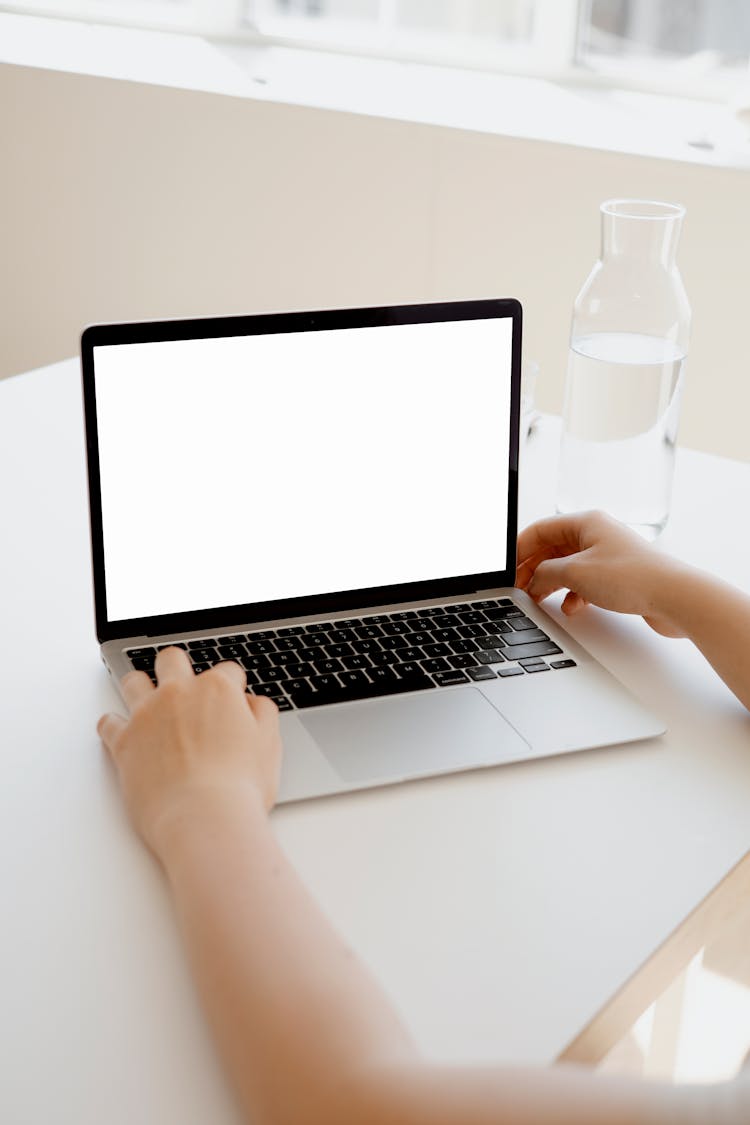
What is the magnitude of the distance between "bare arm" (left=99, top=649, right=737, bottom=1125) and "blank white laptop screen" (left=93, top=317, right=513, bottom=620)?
0.41 feet

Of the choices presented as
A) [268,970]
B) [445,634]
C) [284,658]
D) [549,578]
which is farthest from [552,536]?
[268,970]

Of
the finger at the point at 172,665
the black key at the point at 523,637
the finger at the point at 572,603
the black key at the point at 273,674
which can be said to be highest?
the finger at the point at 172,665

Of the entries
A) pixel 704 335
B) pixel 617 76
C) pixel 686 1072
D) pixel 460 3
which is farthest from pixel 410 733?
pixel 460 3

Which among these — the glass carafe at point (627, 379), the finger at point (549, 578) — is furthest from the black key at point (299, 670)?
the glass carafe at point (627, 379)

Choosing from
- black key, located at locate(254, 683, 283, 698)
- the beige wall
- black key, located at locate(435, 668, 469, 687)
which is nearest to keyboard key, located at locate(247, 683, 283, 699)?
black key, located at locate(254, 683, 283, 698)

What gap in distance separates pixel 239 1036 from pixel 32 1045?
10cm

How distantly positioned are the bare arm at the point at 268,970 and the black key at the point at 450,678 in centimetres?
14

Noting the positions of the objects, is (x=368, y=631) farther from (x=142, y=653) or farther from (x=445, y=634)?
(x=142, y=653)

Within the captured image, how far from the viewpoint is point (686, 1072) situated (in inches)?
52.2

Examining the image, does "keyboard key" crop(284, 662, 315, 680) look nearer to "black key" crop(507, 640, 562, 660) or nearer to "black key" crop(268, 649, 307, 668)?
"black key" crop(268, 649, 307, 668)

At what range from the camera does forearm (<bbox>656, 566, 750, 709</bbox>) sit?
82 centimetres

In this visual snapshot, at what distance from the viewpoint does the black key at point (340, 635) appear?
0.84 m

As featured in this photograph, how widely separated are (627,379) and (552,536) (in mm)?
211

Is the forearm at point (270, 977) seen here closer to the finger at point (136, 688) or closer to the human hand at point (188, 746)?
the human hand at point (188, 746)
